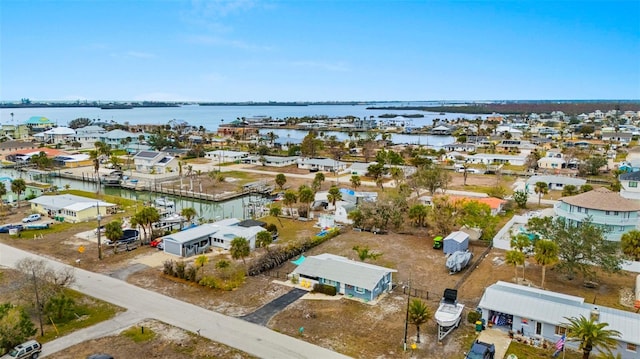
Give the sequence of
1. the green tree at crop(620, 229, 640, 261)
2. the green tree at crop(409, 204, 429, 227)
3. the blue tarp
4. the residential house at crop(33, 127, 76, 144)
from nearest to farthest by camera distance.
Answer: the green tree at crop(620, 229, 640, 261) → the blue tarp → the green tree at crop(409, 204, 429, 227) → the residential house at crop(33, 127, 76, 144)

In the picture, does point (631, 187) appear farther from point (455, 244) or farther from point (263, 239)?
point (263, 239)

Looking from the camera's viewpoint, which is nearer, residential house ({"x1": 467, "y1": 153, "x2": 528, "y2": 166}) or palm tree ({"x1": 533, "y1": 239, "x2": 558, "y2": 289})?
palm tree ({"x1": 533, "y1": 239, "x2": 558, "y2": 289})

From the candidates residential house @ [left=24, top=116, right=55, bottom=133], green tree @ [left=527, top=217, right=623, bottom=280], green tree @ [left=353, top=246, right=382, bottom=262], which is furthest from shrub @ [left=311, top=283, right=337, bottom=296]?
residential house @ [left=24, top=116, right=55, bottom=133]

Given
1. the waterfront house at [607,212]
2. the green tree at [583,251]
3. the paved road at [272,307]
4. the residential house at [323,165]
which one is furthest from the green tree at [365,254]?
the residential house at [323,165]

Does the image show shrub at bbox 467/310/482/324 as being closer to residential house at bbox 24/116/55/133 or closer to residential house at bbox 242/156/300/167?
residential house at bbox 242/156/300/167

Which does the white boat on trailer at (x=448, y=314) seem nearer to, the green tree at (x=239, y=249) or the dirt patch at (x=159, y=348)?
the dirt patch at (x=159, y=348)

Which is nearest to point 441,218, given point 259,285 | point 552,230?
point 552,230

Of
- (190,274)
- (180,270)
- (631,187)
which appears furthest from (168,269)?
(631,187)
